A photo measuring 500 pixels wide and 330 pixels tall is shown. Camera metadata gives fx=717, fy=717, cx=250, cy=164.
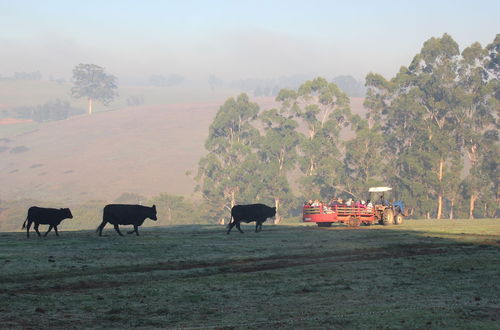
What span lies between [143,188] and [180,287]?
396ft

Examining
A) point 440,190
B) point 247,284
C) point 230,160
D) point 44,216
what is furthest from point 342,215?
point 230,160

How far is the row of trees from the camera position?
89062 mm

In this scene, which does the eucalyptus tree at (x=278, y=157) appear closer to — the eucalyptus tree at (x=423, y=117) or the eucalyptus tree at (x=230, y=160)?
the eucalyptus tree at (x=230, y=160)

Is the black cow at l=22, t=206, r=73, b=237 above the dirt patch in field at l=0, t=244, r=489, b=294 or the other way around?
above

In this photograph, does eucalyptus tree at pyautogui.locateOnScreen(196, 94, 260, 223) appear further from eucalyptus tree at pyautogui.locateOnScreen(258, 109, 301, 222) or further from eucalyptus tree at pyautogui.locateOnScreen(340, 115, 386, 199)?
eucalyptus tree at pyautogui.locateOnScreen(340, 115, 386, 199)

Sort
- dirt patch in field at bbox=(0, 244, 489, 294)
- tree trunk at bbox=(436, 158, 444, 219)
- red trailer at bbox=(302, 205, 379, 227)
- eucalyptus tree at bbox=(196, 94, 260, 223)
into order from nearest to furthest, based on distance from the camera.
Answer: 1. dirt patch in field at bbox=(0, 244, 489, 294)
2. red trailer at bbox=(302, 205, 379, 227)
3. tree trunk at bbox=(436, 158, 444, 219)
4. eucalyptus tree at bbox=(196, 94, 260, 223)

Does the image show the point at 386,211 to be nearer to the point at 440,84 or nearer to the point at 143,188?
the point at 440,84

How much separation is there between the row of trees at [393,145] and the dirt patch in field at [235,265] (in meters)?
58.6

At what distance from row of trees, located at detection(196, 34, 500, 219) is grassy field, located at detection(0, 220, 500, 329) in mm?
58588

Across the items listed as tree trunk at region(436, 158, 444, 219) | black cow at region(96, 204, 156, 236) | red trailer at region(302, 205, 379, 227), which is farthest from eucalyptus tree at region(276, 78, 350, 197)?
black cow at region(96, 204, 156, 236)

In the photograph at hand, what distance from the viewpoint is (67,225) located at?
312 ft

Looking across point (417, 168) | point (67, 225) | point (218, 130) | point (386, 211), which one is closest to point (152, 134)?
point (218, 130)

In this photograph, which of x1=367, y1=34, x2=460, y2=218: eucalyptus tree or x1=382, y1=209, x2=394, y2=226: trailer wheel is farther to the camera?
x1=367, y1=34, x2=460, y2=218: eucalyptus tree

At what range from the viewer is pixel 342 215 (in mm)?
45188
